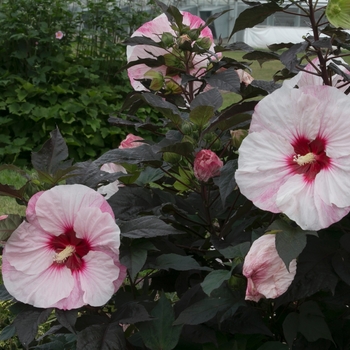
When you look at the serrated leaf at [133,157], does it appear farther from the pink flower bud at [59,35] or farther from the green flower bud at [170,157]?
the pink flower bud at [59,35]

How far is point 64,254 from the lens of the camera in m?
0.89

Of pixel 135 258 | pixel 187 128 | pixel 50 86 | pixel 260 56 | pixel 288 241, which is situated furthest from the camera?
pixel 50 86

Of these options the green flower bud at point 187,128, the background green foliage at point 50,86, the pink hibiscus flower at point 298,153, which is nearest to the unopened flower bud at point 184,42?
the green flower bud at point 187,128

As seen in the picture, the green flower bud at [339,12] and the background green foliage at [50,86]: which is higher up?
the green flower bud at [339,12]

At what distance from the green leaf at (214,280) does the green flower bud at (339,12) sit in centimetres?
35

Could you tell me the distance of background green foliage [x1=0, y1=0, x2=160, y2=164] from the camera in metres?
4.88

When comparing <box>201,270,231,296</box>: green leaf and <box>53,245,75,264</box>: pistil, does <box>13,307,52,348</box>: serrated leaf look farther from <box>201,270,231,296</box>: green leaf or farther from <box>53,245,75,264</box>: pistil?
<box>201,270,231,296</box>: green leaf

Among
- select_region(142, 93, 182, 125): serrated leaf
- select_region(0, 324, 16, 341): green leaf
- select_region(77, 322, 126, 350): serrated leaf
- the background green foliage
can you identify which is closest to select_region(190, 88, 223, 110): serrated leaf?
select_region(142, 93, 182, 125): serrated leaf

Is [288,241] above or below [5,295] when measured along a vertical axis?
above

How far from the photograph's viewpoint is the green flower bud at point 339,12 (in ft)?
2.64

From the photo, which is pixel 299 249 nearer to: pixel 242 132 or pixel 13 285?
pixel 242 132

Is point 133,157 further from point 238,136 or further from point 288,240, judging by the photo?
point 288,240

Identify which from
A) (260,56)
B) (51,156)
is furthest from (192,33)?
(51,156)

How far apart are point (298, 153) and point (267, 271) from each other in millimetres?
153
